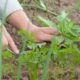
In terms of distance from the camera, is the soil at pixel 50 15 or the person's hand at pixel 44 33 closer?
the person's hand at pixel 44 33

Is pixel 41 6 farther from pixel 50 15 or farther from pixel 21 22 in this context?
pixel 21 22

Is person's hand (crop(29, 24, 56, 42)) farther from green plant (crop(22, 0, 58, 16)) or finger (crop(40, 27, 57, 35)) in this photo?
green plant (crop(22, 0, 58, 16))

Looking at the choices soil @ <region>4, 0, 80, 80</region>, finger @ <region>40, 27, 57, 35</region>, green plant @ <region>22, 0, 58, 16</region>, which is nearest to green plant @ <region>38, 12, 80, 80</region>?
finger @ <region>40, 27, 57, 35</region>

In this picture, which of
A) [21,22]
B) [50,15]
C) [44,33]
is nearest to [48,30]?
[44,33]

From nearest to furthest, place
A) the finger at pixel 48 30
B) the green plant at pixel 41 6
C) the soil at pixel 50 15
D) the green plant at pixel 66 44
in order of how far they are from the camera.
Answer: the green plant at pixel 66 44, the finger at pixel 48 30, the soil at pixel 50 15, the green plant at pixel 41 6

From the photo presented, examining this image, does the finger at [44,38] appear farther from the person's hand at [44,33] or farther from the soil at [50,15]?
the soil at [50,15]

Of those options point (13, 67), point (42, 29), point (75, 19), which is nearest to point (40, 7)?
point (75, 19)

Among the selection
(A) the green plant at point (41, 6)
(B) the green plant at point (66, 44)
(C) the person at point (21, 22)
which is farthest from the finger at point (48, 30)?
(A) the green plant at point (41, 6)

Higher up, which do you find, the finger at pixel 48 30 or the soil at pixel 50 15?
the soil at pixel 50 15

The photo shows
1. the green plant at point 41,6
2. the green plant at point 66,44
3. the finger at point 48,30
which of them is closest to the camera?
the green plant at point 66,44

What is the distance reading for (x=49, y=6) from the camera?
95.0 inches

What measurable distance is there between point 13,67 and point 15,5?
0.49 meters

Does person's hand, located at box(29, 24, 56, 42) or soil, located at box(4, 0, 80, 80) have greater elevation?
soil, located at box(4, 0, 80, 80)

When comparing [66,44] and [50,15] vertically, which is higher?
[50,15]
